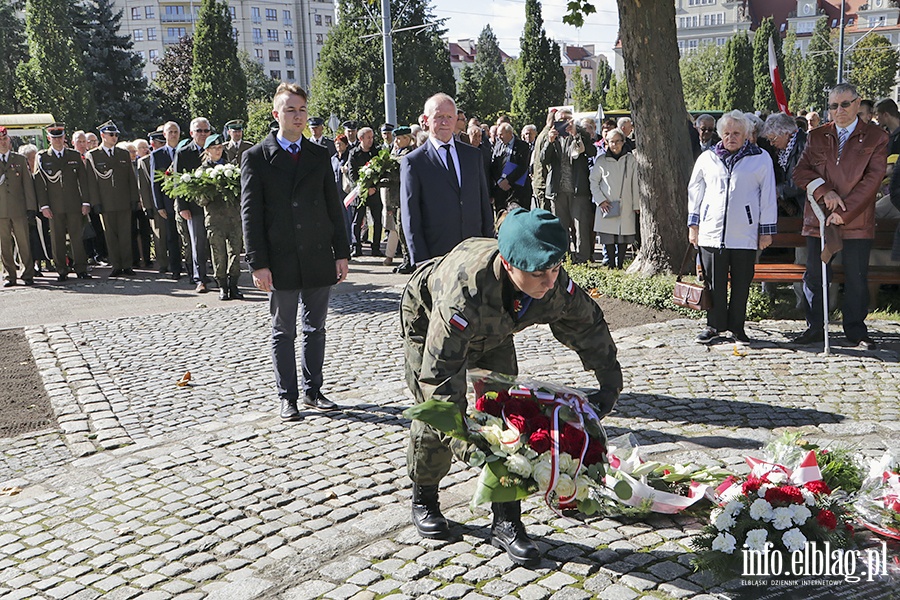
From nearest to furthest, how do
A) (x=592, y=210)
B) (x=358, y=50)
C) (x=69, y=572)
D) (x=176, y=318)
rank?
(x=69, y=572) < (x=176, y=318) < (x=592, y=210) < (x=358, y=50)

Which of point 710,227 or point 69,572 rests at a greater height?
point 710,227

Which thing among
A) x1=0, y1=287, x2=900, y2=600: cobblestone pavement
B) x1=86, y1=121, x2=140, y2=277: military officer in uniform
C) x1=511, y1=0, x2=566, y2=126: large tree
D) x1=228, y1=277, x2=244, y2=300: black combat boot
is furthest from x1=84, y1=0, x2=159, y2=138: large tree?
x1=0, y1=287, x2=900, y2=600: cobblestone pavement

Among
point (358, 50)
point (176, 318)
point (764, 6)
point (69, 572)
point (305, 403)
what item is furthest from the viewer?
point (764, 6)

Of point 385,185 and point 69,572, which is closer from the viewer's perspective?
point 69,572

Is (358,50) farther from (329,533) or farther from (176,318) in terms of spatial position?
(329,533)

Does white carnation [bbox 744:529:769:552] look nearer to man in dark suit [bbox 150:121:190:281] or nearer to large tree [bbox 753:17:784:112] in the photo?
man in dark suit [bbox 150:121:190:281]

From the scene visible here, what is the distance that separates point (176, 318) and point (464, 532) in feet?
23.5

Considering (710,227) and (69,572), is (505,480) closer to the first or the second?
(69,572)

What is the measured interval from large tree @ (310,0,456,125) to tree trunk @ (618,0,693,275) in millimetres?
37126

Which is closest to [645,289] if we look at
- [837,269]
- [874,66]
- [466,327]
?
[837,269]

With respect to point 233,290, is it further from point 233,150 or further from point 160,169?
point 160,169

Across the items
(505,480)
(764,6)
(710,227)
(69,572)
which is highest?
(764,6)

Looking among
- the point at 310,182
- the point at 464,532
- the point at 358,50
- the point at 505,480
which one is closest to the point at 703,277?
the point at 310,182

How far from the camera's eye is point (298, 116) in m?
6.49
